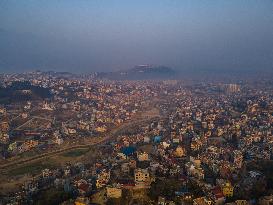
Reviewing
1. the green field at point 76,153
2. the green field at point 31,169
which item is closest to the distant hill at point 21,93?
the green field at point 76,153


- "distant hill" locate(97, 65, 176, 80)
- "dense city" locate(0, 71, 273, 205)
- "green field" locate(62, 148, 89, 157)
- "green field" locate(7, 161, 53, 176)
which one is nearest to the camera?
"dense city" locate(0, 71, 273, 205)

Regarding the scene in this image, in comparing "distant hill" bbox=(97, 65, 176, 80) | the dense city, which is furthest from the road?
"distant hill" bbox=(97, 65, 176, 80)

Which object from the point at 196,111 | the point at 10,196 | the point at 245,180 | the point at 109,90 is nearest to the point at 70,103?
the point at 109,90

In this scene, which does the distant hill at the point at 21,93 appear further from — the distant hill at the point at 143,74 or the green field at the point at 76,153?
the distant hill at the point at 143,74

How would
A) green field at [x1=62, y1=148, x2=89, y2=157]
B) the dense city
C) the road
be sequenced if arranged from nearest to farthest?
the dense city, the road, green field at [x1=62, y1=148, x2=89, y2=157]

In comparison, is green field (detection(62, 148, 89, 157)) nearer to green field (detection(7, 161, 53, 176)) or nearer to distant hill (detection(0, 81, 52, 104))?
green field (detection(7, 161, 53, 176))

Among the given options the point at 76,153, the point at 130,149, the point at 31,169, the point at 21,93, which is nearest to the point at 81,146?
the point at 76,153

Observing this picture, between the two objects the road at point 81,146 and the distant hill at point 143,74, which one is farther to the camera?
the distant hill at point 143,74
